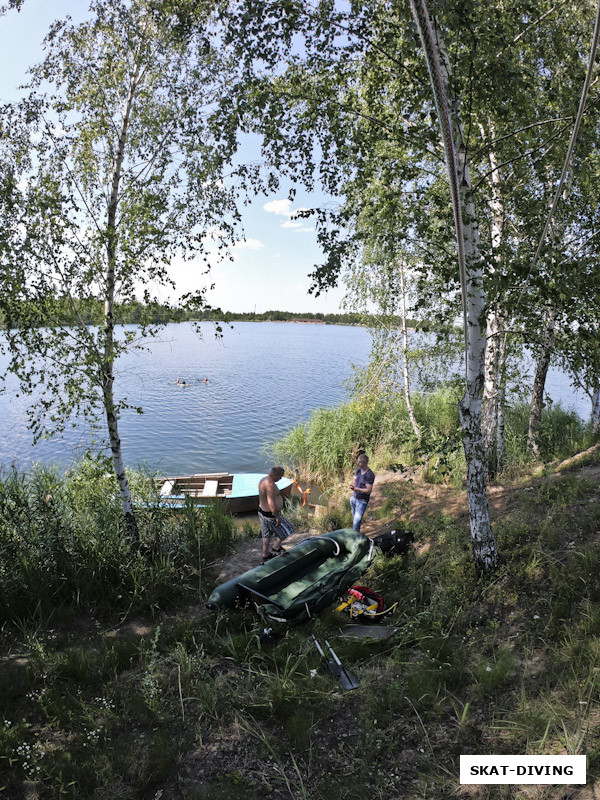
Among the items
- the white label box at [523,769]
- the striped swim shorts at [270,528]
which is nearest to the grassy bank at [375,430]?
the striped swim shorts at [270,528]

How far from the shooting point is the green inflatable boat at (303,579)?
17.6 feet

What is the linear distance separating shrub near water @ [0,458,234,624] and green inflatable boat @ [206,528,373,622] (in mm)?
946

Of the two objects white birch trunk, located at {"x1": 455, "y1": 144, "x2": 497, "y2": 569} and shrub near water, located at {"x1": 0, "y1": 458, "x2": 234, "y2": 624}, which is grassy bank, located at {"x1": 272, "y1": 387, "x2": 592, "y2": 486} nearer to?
white birch trunk, located at {"x1": 455, "y1": 144, "x2": 497, "y2": 569}

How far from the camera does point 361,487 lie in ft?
25.0

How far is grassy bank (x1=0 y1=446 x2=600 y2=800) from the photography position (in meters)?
3.40

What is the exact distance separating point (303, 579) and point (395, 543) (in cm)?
150

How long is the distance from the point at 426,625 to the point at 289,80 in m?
5.90

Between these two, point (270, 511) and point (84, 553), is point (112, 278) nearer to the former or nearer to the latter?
point (84, 553)

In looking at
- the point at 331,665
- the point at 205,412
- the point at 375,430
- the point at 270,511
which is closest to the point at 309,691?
the point at 331,665

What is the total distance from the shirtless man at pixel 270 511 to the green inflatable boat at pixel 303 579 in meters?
0.65

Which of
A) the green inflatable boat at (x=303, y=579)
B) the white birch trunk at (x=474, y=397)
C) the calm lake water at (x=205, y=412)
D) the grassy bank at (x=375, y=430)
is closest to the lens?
the white birch trunk at (x=474, y=397)

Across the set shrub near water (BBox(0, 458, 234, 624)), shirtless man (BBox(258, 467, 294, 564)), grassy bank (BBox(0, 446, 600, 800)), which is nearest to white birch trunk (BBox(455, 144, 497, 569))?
grassy bank (BBox(0, 446, 600, 800))

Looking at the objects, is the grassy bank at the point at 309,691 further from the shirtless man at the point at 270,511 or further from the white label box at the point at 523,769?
the shirtless man at the point at 270,511

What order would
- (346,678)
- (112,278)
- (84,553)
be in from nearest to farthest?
1. (346,678)
2. (84,553)
3. (112,278)
